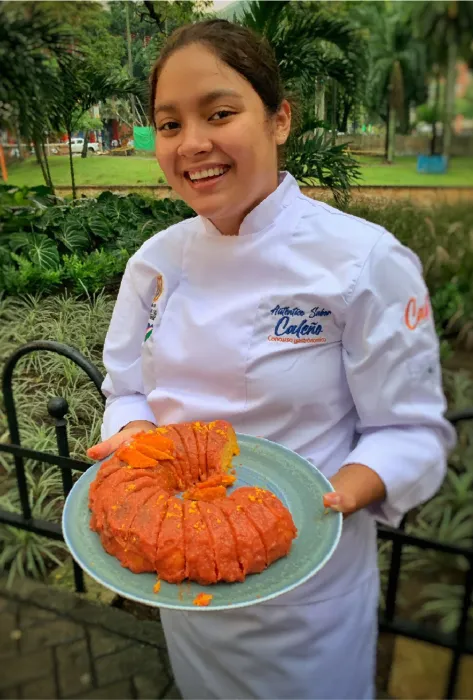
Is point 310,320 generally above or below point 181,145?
below

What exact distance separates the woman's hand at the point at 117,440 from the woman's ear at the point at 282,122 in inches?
24.8

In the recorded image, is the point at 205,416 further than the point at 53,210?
No

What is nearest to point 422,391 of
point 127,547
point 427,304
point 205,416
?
point 427,304

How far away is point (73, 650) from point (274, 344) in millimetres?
1206

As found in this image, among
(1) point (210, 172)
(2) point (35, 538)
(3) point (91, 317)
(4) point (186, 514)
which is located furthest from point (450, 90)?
(2) point (35, 538)

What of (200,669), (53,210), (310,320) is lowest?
(200,669)

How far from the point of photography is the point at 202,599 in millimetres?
846

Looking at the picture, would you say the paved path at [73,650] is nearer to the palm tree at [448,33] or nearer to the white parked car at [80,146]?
the white parked car at [80,146]

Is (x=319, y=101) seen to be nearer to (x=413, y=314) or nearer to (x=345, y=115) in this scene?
(x=345, y=115)

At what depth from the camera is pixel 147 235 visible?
1407 mm

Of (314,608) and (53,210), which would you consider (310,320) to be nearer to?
(314,608)

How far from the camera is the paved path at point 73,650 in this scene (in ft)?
4.59

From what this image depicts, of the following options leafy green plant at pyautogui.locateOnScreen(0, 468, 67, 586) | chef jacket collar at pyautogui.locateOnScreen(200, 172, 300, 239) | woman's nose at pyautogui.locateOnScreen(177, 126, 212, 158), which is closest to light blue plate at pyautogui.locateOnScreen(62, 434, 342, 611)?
chef jacket collar at pyautogui.locateOnScreen(200, 172, 300, 239)

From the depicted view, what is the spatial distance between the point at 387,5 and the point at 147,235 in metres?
0.72
